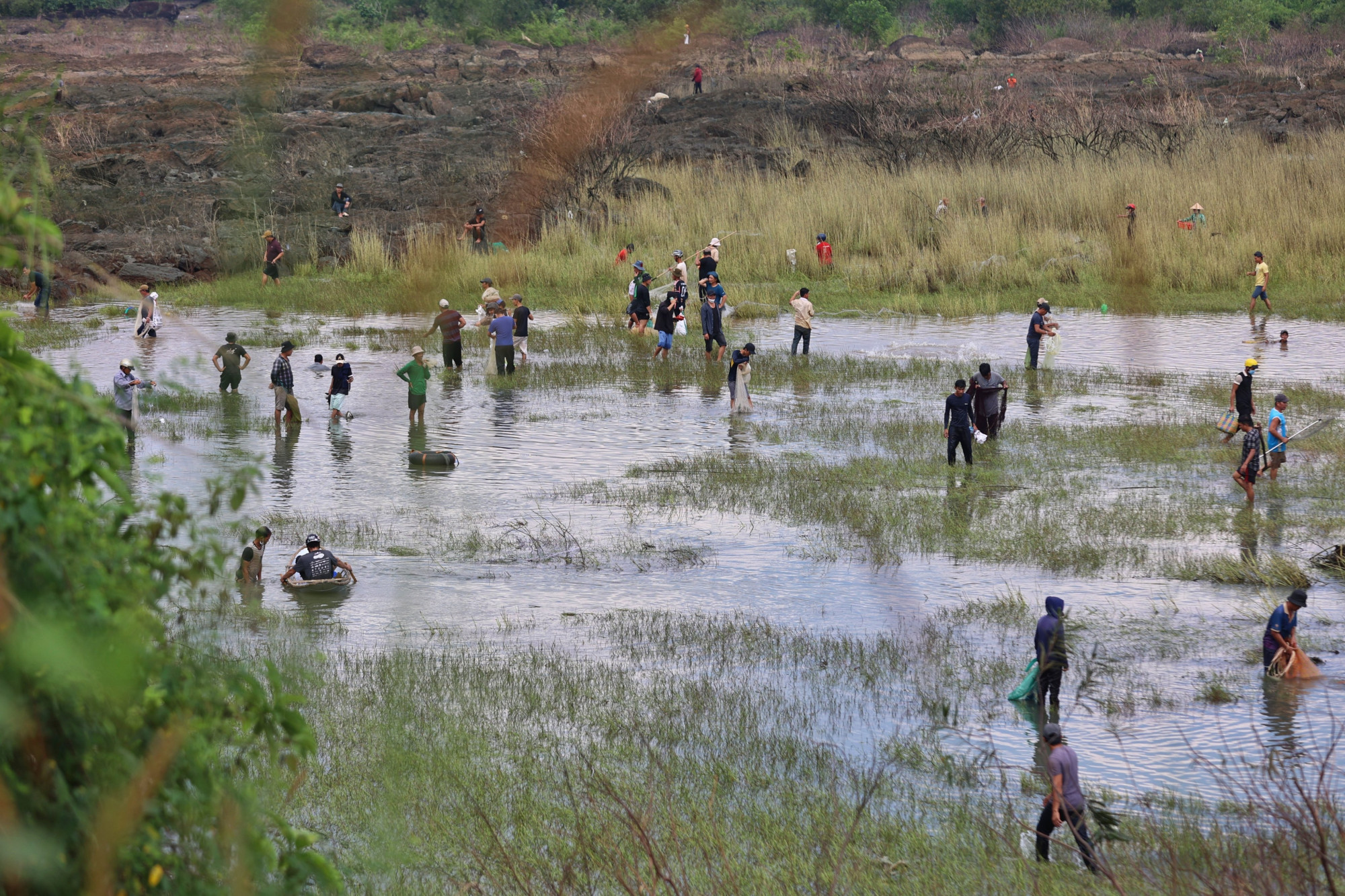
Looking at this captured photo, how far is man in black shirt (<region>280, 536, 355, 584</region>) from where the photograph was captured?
13.5 metres

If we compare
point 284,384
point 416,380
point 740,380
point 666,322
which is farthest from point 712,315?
point 284,384

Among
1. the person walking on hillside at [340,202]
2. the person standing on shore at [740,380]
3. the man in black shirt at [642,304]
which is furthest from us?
the person walking on hillside at [340,202]

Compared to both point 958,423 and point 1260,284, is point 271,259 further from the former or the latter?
point 1260,284

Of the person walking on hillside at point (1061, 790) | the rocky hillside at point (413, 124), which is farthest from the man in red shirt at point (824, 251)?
the person walking on hillside at point (1061, 790)

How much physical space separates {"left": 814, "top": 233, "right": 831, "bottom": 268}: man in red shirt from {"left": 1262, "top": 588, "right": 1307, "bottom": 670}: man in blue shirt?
89.6ft

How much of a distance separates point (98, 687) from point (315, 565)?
12140 millimetres

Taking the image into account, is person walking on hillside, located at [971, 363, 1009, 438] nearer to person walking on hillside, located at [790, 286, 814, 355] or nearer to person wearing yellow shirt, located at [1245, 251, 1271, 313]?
person walking on hillside, located at [790, 286, 814, 355]

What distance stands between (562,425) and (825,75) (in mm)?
33264

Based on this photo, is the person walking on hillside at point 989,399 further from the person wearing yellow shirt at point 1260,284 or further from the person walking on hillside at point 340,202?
the person walking on hillside at point 340,202

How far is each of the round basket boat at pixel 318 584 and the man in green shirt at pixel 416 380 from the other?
7151 mm

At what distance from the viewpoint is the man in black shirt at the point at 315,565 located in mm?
13523

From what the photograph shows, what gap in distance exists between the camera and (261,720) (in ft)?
8.30

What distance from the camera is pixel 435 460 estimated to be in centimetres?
1914

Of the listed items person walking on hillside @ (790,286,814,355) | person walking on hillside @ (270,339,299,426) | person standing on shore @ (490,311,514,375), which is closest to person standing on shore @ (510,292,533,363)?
person standing on shore @ (490,311,514,375)
